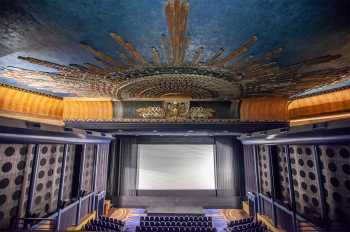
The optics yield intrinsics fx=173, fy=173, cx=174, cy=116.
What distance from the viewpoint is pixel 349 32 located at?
2023mm

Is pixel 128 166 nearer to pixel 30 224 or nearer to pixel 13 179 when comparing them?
pixel 30 224

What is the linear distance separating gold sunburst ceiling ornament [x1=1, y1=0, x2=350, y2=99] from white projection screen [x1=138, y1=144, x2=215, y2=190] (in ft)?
29.0

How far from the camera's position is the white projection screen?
41.4 feet

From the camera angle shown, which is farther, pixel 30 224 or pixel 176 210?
A: pixel 176 210

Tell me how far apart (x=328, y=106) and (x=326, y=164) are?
1.79m

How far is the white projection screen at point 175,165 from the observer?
41.4 feet

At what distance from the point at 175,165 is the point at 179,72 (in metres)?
10.8

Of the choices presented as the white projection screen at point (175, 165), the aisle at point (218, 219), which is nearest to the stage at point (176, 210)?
the aisle at point (218, 219)

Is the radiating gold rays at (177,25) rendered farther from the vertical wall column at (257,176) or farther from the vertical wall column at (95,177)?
the vertical wall column at (95,177)

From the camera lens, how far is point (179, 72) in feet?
10.5

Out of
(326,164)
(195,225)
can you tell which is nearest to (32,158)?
(195,225)

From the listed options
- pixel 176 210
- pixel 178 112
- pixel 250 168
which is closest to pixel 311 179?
pixel 250 168

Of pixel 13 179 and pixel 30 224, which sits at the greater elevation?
pixel 13 179

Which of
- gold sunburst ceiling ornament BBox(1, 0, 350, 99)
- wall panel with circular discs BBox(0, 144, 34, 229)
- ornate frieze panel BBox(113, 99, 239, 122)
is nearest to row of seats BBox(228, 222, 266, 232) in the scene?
ornate frieze panel BBox(113, 99, 239, 122)
